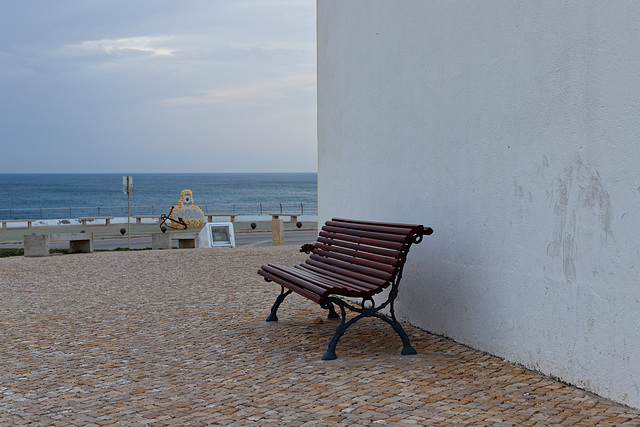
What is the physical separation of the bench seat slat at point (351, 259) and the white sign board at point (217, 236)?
32.8ft

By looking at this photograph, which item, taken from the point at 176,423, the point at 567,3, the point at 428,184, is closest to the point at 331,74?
the point at 428,184

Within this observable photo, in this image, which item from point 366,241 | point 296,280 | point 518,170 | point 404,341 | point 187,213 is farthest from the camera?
point 187,213

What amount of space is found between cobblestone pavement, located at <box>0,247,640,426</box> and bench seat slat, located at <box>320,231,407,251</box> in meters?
0.79

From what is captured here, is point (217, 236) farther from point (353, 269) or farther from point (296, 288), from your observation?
point (296, 288)

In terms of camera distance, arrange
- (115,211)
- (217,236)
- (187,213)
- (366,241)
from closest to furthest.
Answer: (366,241)
(217,236)
(187,213)
(115,211)

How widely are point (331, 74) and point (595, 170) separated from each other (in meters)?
4.47

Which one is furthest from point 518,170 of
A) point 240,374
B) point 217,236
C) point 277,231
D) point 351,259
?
point 277,231

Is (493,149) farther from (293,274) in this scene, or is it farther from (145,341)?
(145,341)

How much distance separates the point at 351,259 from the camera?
554 centimetres

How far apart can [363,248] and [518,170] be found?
1.51 meters

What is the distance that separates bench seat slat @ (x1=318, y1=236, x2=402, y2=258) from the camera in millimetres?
4871

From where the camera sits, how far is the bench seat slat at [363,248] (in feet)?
16.0

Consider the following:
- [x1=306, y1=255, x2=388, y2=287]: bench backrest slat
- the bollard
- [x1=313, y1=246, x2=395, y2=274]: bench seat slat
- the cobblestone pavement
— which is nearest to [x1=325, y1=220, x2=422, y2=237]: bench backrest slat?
[x1=313, y1=246, x2=395, y2=274]: bench seat slat

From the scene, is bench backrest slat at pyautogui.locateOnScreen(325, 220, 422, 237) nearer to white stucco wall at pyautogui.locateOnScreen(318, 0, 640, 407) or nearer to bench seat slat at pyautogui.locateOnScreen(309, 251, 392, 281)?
bench seat slat at pyautogui.locateOnScreen(309, 251, 392, 281)
